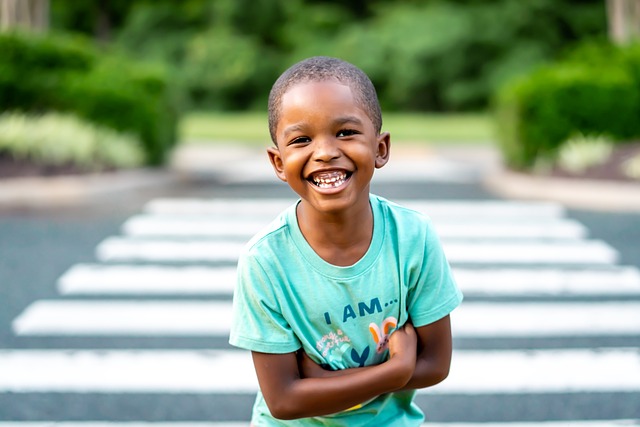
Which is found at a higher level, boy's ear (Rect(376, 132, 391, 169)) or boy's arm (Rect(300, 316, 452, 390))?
boy's ear (Rect(376, 132, 391, 169))

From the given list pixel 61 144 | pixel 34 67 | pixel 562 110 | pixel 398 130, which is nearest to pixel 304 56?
pixel 398 130

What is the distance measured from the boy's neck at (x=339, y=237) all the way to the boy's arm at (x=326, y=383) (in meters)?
0.21

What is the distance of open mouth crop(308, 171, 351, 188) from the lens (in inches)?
81.9

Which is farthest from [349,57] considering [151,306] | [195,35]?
A: [151,306]

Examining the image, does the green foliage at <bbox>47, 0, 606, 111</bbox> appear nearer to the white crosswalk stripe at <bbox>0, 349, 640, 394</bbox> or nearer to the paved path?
the paved path

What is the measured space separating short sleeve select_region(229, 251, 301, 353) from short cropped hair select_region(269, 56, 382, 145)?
0.34m

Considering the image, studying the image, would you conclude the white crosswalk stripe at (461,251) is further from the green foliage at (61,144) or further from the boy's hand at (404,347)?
the boy's hand at (404,347)

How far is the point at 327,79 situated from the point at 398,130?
75.4 ft

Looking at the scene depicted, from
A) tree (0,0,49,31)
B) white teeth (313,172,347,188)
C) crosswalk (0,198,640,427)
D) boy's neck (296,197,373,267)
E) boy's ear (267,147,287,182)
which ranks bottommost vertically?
crosswalk (0,198,640,427)

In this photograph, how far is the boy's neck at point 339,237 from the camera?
2186 mm

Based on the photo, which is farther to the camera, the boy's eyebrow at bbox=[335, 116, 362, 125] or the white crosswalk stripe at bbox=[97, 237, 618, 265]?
Answer: the white crosswalk stripe at bbox=[97, 237, 618, 265]

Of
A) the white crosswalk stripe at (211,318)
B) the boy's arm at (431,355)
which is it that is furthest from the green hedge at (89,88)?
the boy's arm at (431,355)

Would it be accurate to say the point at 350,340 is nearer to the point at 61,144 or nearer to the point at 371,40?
the point at 61,144

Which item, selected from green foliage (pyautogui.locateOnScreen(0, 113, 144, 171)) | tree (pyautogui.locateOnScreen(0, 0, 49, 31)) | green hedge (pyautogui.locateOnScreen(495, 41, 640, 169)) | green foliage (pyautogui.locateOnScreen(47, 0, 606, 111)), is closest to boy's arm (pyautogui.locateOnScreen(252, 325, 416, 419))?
green foliage (pyautogui.locateOnScreen(0, 113, 144, 171))
